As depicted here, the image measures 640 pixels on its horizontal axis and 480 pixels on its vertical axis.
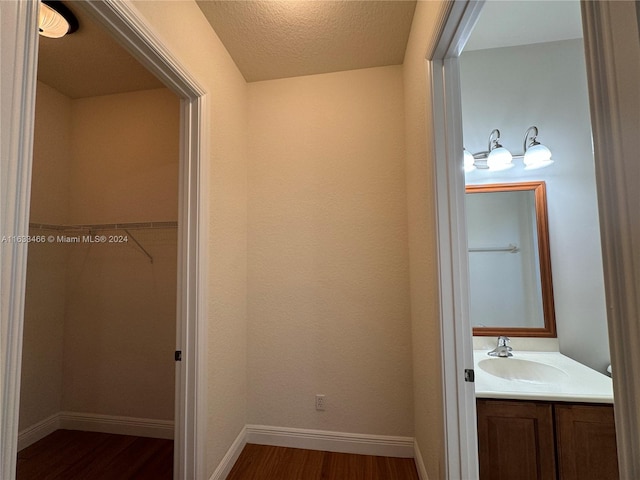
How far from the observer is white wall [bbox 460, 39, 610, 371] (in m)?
1.68

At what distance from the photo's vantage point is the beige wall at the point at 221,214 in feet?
→ 4.96

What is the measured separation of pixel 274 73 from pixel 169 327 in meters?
2.09

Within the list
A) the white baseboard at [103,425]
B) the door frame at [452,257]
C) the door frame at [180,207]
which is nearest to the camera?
the door frame at [180,207]

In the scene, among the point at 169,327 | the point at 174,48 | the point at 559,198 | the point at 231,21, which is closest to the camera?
the point at 174,48

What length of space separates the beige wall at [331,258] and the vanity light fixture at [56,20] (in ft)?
3.75

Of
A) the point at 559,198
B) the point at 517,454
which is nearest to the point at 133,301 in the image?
the point at 517,454

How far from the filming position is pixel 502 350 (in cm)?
171

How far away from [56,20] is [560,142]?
117 inches

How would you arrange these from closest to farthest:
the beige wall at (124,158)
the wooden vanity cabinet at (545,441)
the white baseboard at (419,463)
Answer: the wooden vanity cabinet at (545,441), the white baseboard at (419,463), the beige wall at (124,158)

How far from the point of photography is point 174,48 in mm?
1361

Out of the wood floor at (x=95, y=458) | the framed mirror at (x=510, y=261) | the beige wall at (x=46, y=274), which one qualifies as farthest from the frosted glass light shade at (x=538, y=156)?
the beige wall at (x=46, y=274)

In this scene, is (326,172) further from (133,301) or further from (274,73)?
(133,301)

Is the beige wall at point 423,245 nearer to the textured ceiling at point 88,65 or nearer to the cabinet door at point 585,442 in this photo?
the cabinet door at point 585,442

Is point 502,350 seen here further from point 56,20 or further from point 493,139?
point 56,20
